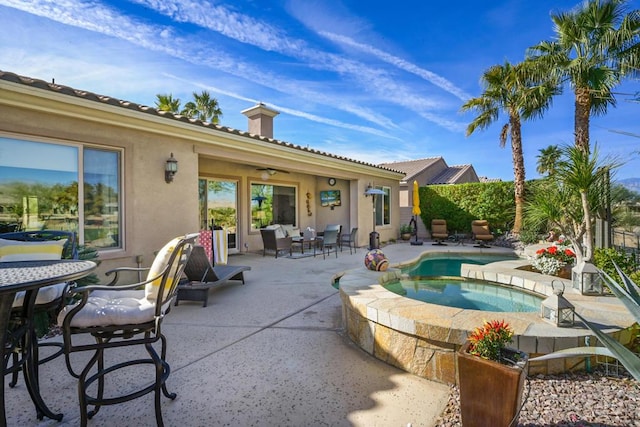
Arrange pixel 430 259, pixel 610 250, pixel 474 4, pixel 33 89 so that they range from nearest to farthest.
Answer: pixel 33 89 → pixel 610 250 → pixel 474 4 → pixel 430 259

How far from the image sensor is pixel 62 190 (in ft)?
17.1

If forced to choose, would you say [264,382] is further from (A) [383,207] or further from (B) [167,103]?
(B) [167,103]

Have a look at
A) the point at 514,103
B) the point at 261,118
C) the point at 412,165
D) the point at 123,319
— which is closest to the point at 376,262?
the point at 123,319

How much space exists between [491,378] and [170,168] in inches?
254

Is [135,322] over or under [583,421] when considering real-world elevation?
over

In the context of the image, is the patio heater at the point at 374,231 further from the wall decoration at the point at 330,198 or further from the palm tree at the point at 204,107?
the palm tree at the point at 204,107

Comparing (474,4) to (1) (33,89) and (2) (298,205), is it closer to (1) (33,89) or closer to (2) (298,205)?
(2) (298,205)

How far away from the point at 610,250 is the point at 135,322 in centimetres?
692

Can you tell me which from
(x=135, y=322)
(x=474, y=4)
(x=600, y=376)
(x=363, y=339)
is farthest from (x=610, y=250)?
(x=474, y=4)

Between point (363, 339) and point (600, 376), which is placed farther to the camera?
point (363, 339)

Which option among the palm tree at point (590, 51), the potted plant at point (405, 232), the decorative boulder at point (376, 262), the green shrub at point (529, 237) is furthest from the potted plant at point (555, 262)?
the potted plant at point (405, 232)

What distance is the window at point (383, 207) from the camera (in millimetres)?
13742

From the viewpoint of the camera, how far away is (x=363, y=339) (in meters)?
3.60

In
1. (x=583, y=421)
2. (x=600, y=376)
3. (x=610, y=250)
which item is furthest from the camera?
(x=610, y=250)
